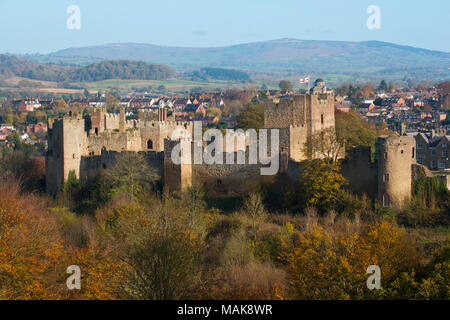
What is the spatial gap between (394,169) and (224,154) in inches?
279

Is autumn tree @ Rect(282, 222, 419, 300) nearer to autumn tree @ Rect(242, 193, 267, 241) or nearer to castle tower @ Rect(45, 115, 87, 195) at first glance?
autumn tree @ Rect(242, 193, 267, 241)

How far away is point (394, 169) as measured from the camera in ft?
97.4

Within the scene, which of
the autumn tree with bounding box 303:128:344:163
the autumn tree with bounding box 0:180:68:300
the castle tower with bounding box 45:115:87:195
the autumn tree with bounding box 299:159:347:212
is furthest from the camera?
the castle tower with bounding box 45:115:87:195

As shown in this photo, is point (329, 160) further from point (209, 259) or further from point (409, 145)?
point (209, 259)

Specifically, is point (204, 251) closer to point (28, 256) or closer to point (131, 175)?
point (28, 256)

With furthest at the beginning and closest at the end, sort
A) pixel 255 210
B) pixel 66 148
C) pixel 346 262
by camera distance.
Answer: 1. pixel 66 148
2. pixel 255 210
3. pixel 346 262

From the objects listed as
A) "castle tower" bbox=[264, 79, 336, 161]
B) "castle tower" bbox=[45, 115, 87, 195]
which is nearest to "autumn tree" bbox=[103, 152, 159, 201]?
"castle tower" bbox=[45, 115, 87, 195]

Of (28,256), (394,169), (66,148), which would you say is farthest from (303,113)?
(28,256)

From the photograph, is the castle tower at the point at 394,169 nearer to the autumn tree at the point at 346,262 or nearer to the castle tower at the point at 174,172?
the autumn tree at the point at 346,262

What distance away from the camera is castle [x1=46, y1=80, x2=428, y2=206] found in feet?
97.9

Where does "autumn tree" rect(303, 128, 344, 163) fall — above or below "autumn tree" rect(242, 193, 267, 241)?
above

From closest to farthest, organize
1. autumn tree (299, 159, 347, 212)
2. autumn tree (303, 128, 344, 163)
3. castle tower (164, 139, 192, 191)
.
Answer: autumn tree (299, 159, 347, 212), autumn tree (303, 128, 344, 163), castle tower (164, 139, 192, 191)
